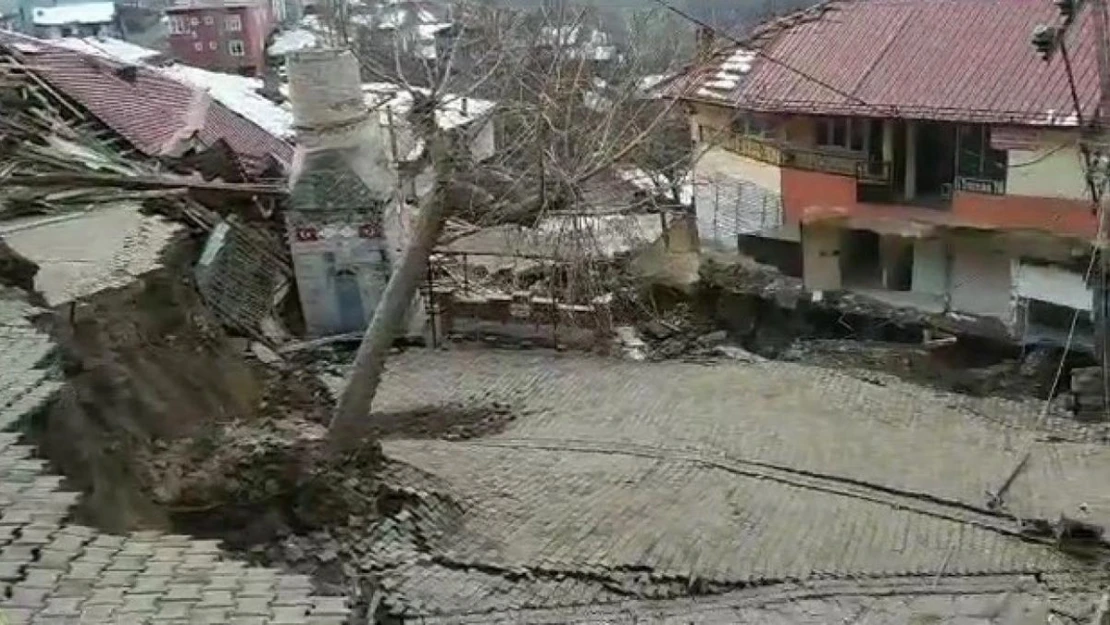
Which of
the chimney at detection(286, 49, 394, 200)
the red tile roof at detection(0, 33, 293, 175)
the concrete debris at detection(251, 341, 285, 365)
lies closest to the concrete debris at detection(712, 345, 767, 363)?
the chimney at detection(286, 49, 394, 200)

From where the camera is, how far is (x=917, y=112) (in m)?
20.8

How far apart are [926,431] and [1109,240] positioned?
3.25 m

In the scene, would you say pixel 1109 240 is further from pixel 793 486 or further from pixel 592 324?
pixel 592 324

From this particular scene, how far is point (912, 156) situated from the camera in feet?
73.6

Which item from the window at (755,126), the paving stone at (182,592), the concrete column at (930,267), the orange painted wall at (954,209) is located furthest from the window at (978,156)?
the paving stone at (182,592)

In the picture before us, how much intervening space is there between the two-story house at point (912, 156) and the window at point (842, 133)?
0.03 metres

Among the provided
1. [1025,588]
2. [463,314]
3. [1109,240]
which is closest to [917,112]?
[1109,240]

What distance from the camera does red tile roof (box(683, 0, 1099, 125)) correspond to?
20000 mm

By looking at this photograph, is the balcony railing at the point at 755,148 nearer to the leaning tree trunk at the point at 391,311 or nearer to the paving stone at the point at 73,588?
the leaning tree trunk at the point at 391,311

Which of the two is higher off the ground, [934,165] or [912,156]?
[912,156]

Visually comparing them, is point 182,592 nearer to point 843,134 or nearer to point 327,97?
point 327,97

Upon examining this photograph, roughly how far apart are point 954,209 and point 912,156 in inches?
55.1

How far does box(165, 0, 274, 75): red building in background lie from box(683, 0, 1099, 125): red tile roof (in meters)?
24.2

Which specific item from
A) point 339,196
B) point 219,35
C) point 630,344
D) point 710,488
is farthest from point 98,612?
point 219,35
